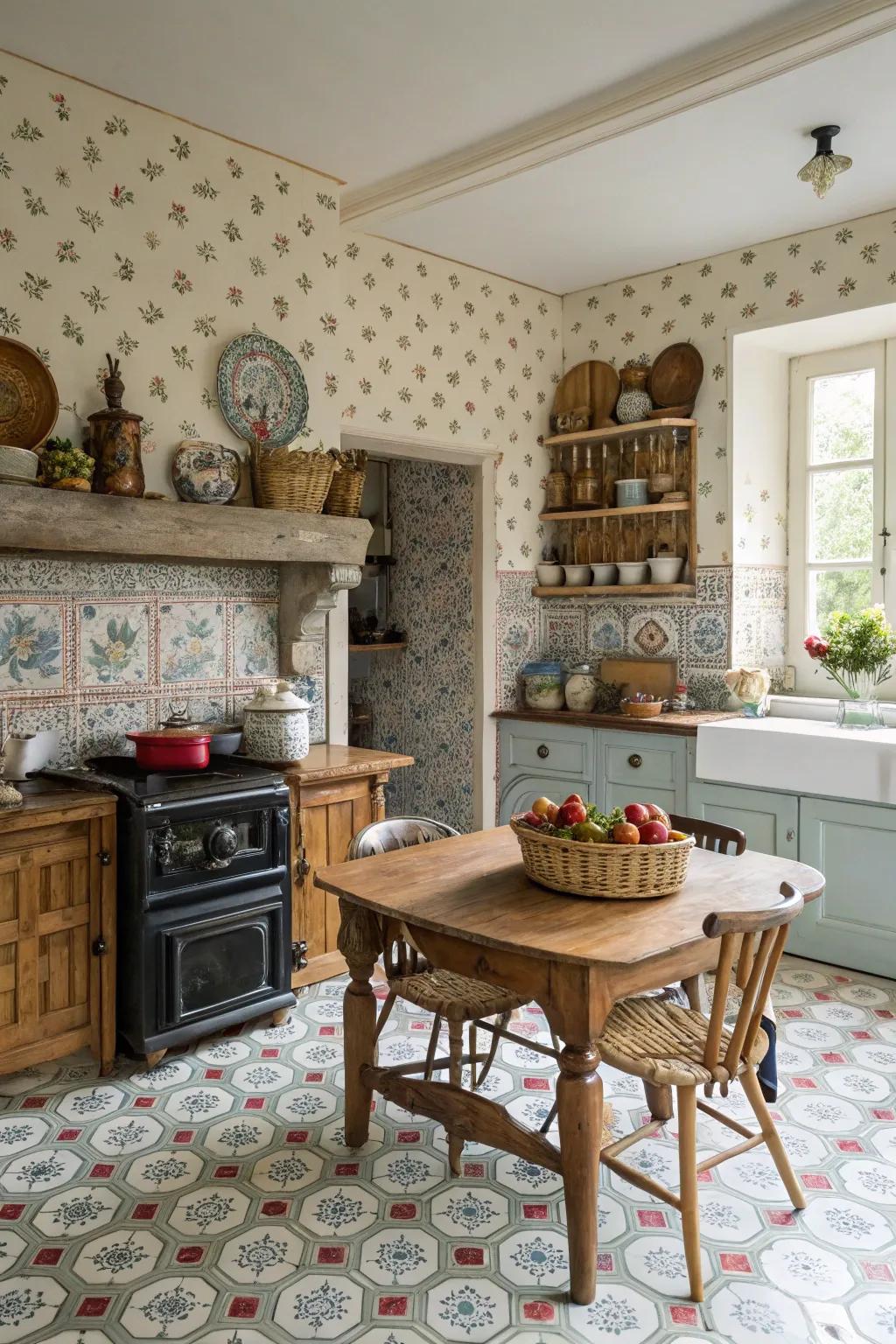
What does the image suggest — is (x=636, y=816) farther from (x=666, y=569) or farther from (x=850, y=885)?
(x=666, y=569)

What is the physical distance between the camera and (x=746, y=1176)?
263 centimetres

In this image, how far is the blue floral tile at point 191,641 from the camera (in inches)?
151

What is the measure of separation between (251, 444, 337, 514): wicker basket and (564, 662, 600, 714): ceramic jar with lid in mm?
1912

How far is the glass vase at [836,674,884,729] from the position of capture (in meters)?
4.31

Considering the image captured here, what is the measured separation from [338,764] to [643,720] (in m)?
1.55

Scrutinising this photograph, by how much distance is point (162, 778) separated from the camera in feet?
11.0

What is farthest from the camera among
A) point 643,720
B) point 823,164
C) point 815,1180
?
point 643,720

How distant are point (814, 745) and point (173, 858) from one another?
245 cm

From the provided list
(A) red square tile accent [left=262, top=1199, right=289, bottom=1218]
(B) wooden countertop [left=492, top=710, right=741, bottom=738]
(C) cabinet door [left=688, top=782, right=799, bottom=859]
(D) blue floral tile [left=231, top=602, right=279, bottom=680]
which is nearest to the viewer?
(A) red square tile accent [left=262, top=1199, right=289, bottom=1218]

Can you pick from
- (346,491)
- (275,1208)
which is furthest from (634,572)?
(275,1208)

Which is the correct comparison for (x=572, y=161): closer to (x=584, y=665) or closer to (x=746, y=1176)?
(x=584, y=665)

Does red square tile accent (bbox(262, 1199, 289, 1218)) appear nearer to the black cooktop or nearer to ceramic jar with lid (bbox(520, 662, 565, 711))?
the black cooktop

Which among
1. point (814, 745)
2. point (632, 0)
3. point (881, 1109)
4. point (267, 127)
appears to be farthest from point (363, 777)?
point (632, 0)

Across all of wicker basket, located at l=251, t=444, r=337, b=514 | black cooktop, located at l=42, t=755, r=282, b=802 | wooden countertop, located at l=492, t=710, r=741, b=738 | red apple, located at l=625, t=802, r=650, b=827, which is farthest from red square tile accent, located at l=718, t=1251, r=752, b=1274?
wicker basket, located at l=251, t=444, r=337, b=514
